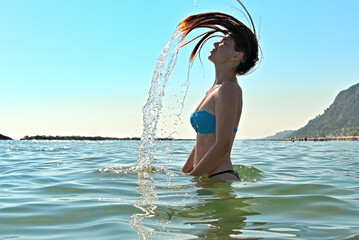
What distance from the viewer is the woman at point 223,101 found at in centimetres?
446

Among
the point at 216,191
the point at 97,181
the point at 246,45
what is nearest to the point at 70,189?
the point at 97,181

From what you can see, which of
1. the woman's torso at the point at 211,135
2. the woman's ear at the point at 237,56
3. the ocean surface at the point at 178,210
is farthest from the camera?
the woman's ear at the point at 237,56

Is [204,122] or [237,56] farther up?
[237,56]

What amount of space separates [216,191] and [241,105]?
1249mm

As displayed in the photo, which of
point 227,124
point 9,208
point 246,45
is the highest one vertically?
point 246,45

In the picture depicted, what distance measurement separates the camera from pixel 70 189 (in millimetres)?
4895

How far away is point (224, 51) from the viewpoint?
4895 millimetres

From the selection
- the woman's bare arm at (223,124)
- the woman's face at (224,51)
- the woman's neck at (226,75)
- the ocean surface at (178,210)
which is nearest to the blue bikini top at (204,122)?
the woman's bare arm at (223,124)

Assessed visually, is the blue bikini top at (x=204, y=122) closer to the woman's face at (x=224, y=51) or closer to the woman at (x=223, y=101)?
the woman at (x=223, y=101)

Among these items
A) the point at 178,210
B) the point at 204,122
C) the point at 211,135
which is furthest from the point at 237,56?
the point at 178,210

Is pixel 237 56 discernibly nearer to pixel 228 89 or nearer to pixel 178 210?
pixel 228 89

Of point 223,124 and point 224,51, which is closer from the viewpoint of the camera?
point 223,124

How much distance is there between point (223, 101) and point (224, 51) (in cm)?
82

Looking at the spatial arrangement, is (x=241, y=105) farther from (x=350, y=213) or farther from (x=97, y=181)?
(x=97, y=181)
